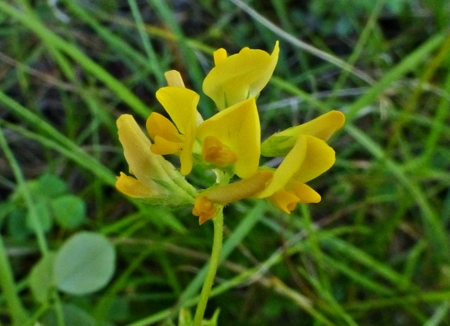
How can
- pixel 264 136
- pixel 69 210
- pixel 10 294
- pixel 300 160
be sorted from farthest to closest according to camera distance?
1. pixel 264 136
2. pixel 69 210
3. pixel 10 294
4. pixel 300 160

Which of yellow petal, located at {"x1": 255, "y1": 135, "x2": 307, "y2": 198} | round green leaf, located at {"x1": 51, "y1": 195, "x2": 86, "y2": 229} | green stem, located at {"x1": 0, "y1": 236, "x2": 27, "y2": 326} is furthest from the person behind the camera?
round green leaf, located at {"x1": 51, "y1": 195, "x2": 86, "y2": 229}

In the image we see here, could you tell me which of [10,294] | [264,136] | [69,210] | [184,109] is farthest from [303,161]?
[264,136]

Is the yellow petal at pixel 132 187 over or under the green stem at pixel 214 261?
over

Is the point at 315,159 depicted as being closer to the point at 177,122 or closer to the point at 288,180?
the point at 288,180

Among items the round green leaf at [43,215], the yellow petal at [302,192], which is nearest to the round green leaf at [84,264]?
the round green leaf at [43,215]

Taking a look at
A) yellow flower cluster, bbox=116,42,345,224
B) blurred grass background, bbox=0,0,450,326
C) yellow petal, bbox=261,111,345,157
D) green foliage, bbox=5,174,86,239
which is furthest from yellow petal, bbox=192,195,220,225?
green foliage, bbox=5,174,86,239

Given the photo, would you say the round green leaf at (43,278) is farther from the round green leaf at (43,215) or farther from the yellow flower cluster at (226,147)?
the yellow flower cluster at (226,147)

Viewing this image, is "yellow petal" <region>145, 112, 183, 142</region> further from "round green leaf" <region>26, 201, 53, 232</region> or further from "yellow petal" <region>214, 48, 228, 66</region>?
"round green leaf" <region>26, 201, 53, 232</region>
